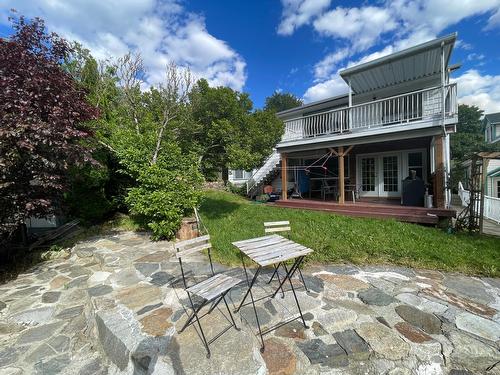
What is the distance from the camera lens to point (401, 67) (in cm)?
856

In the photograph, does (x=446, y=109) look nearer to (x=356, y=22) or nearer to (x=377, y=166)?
(x=377, y=166)

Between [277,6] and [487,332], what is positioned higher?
[277,6]

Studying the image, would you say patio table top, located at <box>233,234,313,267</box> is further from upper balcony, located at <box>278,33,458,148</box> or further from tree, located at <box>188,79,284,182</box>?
tree, located at <box>188,79,284,182</box>

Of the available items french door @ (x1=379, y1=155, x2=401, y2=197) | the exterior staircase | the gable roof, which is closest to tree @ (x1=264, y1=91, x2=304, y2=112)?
the gable roof

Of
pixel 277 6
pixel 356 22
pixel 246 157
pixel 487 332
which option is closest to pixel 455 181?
pixel 487 332

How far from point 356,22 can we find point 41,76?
10.3 meters

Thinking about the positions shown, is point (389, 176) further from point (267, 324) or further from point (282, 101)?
point (282, 101)

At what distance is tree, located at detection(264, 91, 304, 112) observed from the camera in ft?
142

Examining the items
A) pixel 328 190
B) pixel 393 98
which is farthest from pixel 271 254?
pixel 328 190

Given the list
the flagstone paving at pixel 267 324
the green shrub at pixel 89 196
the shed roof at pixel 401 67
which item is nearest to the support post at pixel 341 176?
the shed roof at pixel 401 67

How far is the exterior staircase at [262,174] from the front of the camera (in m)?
14.2

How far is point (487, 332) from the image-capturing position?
97.2 inches

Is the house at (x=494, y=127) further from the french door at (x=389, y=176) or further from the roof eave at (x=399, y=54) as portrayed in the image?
the roof eave at (x=399, y=54)

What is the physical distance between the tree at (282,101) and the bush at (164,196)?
40.0 m
